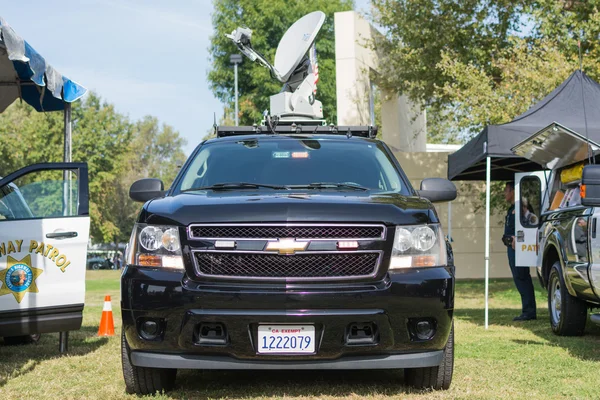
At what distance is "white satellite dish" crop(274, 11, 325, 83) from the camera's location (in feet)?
54.9

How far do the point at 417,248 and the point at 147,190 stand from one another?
6.90 feet

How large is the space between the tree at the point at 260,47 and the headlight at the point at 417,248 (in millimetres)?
38269

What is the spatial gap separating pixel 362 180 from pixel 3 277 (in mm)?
3104

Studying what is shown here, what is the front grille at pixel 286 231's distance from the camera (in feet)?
16.6

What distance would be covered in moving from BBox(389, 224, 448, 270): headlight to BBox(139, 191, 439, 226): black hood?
0.19 ft

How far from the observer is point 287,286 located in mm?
4973

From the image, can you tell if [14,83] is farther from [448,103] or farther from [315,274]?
[448,103]

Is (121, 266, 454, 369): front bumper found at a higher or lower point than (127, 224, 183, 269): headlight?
lower

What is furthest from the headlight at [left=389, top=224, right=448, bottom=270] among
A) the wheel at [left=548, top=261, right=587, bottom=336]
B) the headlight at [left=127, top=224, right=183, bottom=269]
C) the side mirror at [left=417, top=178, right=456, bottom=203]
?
the wheel at [left=548, top=261, right=587, bottom=336]

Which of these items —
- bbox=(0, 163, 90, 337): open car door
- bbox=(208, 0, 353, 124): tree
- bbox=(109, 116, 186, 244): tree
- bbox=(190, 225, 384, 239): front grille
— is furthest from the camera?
bbox=(109, 116, 186, 244): tree

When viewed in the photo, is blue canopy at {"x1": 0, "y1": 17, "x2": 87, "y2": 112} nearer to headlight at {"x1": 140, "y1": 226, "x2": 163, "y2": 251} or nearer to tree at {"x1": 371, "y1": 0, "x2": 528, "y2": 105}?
headlight at {"x1": 140, "y1": 226, "x2": 163, "y2": 251}

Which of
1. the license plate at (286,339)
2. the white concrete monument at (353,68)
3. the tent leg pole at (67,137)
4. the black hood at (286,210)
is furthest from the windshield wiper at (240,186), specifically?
the white concrete monument at (353,68)

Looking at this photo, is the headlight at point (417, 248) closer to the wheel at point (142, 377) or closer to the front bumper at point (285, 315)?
the front bumper at point (285, 315)

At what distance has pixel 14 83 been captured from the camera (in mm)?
10180
